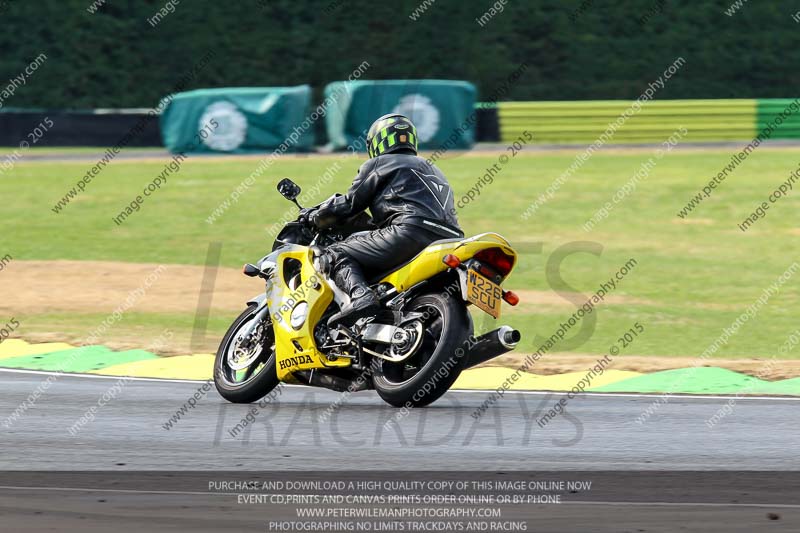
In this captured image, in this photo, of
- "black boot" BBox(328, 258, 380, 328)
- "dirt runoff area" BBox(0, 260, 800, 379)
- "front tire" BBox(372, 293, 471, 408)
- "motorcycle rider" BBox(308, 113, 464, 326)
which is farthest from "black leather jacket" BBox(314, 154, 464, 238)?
"dirt runoff area" BBox(0, 260, 800, 379)

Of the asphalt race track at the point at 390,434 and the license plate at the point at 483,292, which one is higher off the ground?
the license plate at the point at 483,292

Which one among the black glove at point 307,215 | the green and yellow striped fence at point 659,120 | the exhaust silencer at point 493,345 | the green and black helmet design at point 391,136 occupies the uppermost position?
the green and black helmet design at point 391,136

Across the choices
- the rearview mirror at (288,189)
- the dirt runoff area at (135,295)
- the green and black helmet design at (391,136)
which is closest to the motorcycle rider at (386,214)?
the green and black helmet design at (391,136)

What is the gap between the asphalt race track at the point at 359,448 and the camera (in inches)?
249

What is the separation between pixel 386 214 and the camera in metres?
9.63

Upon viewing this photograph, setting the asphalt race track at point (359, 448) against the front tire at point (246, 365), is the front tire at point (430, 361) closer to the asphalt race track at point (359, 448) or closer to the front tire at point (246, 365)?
the asphalt race track at point (359, 448)

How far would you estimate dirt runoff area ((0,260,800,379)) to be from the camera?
41.4ft

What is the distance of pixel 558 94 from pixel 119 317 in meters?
27.1

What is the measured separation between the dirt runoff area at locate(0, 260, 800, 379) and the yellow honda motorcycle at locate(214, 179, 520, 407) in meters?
3.04

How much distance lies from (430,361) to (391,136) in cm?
182

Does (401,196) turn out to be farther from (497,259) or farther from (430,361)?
(430,361)

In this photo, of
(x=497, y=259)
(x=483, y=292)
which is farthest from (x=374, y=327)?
(x=497, y=259)

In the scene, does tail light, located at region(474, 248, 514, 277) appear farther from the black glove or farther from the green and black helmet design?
the black glove

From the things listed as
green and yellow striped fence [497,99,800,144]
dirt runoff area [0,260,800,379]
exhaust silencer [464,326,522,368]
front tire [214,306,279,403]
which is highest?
exhaust silencer [464,326,522,368]
